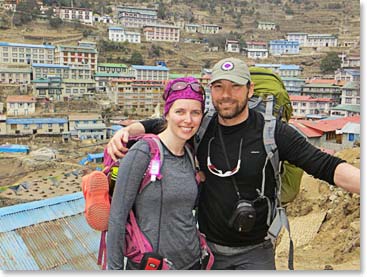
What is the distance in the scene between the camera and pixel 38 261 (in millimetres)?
1927

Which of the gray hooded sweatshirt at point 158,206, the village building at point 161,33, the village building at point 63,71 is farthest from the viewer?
the village building at point 161,33

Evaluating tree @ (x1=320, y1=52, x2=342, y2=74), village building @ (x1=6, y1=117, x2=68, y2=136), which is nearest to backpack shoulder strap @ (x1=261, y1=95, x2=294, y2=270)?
village building @ (x1=6, y1=117, x2=68, y2=136)

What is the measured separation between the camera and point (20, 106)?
1786cm

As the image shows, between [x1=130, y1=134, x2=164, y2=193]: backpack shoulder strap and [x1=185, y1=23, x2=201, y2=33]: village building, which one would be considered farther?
[x1=185, y1=23, x2=201, y2=33]: village building

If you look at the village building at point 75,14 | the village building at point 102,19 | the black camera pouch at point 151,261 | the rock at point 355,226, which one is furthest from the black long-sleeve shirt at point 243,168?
the village building at point 102,19

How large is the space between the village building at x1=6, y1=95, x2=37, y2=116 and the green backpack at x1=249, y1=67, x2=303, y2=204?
18211mm

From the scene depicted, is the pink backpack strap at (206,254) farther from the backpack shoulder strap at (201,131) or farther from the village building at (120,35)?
the village building at (120,35)

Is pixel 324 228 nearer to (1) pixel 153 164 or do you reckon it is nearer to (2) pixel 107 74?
(1) pixel 153 164

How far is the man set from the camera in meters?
0.72

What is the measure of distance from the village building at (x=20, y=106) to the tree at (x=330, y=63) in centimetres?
1694

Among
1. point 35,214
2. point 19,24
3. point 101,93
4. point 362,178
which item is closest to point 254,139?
point 362,178

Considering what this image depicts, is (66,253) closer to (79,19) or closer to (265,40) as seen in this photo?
(79,19)

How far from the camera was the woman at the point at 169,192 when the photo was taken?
68 cm

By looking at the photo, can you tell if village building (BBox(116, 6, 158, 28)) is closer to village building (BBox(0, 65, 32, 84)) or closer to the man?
village building (BBox(0, 65, 32, 84))
